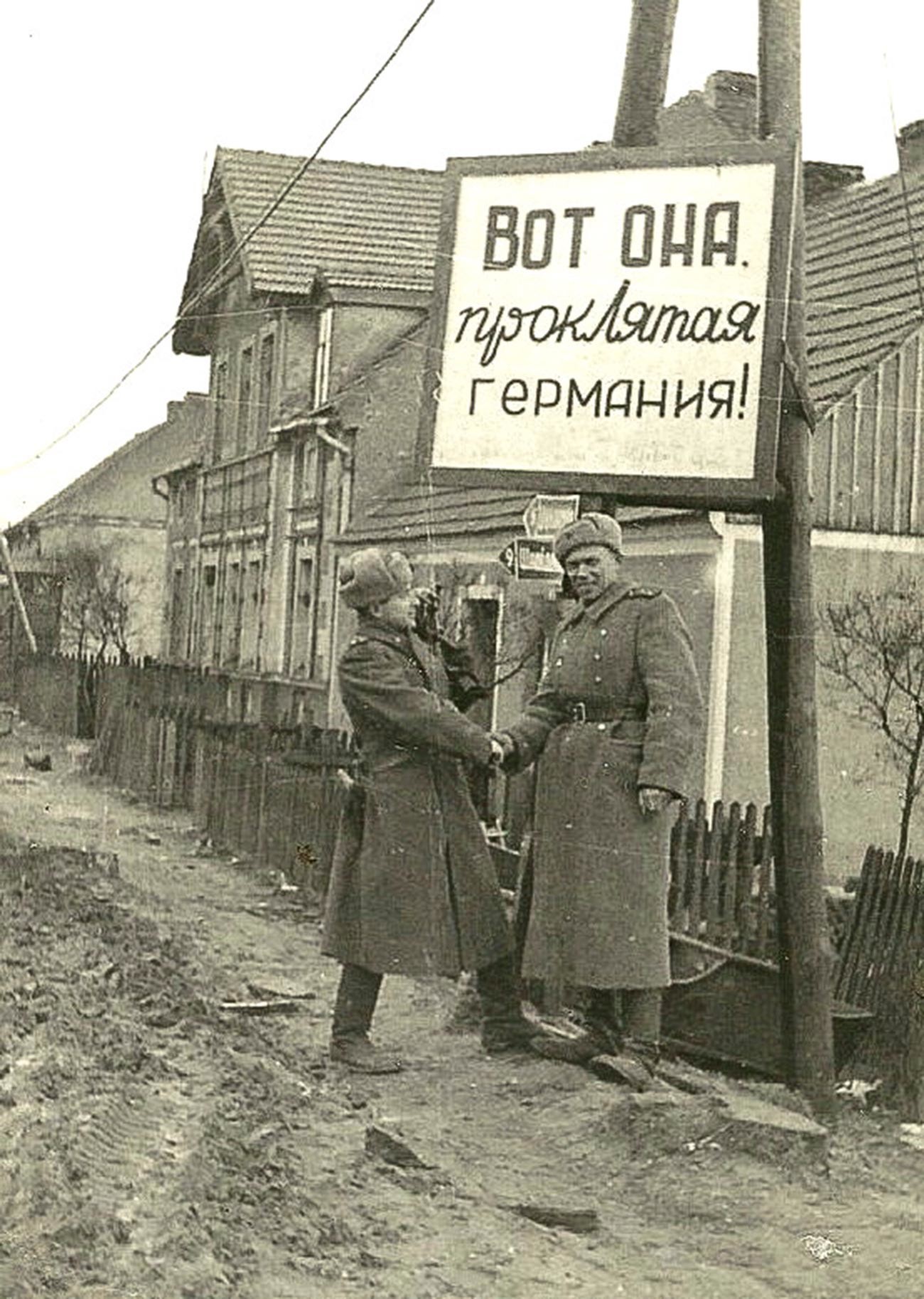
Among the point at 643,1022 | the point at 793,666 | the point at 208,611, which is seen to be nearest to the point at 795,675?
the point at 793,666

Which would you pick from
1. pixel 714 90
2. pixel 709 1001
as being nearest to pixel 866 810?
pixel 709 1001

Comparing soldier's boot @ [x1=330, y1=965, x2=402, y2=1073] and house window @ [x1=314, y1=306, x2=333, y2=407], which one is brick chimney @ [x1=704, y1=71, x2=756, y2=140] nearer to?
house window @ [x1=314, y1=306, x2=333, y2=407]

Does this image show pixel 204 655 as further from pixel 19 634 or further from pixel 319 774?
pixel 319 774

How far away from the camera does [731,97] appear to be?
21906 mm

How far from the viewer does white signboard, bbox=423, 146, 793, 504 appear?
6.50m

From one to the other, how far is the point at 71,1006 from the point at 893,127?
5134 millimetres

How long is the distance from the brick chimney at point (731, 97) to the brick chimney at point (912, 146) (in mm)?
3857

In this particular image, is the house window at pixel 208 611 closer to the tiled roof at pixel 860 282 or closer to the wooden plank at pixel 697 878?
the tiled roof at pixel 860 282

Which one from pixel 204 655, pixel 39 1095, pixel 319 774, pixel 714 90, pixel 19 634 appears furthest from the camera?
pixel 19 634

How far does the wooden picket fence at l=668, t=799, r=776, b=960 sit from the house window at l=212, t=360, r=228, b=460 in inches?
781

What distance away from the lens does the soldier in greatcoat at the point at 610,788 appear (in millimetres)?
6102

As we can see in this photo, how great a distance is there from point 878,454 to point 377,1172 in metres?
9.55

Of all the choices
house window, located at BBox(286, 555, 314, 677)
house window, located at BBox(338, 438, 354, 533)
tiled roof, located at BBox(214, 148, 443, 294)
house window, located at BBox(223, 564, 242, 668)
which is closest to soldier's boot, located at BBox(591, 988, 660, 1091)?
house window, located at BBox(338, 438, 354, 533)

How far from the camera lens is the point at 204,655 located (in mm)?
28578
